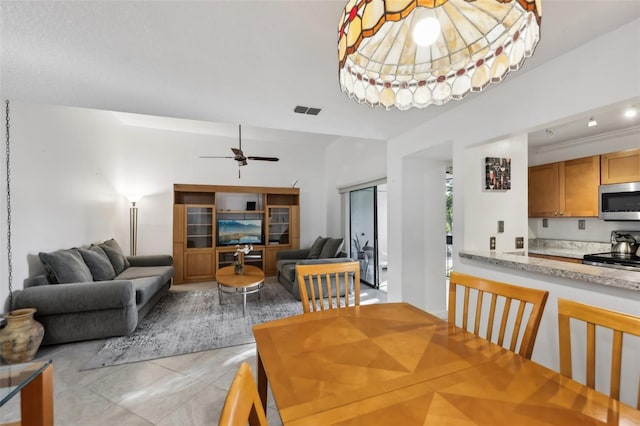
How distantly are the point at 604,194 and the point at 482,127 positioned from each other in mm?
2509

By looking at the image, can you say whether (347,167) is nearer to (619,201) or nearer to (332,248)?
(332,248)

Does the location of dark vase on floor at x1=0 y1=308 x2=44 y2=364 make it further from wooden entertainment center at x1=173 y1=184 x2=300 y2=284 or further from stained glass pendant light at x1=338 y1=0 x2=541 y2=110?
stained glass pendant light at x1=338 y1=0 x2=541 y2=110

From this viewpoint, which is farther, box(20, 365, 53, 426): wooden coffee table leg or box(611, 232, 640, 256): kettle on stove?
box(611, 232, 640, 256): kettle on stove

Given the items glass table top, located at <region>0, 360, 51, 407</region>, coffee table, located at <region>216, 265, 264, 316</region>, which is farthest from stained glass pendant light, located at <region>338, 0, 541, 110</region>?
coffee table, located at <region>216, 265, 264, 316</region>

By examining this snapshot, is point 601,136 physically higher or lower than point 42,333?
higher

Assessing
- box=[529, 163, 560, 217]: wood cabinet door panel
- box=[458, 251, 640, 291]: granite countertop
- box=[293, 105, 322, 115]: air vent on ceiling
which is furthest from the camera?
box=[529, 163, 560, 217]: wood cabinet door panel

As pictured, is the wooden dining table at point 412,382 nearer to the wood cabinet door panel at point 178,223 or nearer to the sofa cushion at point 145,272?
the sofa cushion at point 145,272

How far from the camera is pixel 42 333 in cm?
238

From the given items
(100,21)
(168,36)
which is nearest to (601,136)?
(168,36)

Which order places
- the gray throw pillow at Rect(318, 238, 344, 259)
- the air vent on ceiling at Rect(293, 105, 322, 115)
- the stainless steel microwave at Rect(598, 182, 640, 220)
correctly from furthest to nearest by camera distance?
the gray throw pillow at Rect(318, 238, 344, 259), the stainless steel microwave at Rect(598, 182, 640, 220), the air vent on ceiling at Rect(293, 105, 322, 115)

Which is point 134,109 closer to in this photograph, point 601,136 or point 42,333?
point 42,333

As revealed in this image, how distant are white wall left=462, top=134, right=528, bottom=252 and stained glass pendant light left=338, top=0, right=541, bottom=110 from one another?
1.40 metres

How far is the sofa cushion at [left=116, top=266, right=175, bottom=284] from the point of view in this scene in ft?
12.5

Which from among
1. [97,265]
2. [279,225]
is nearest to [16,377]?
[97,265]
